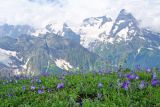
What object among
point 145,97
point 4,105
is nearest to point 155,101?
point 145,97

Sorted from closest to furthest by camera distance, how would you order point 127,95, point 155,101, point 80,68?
point 155,101 < point 127,95 < point 80,68

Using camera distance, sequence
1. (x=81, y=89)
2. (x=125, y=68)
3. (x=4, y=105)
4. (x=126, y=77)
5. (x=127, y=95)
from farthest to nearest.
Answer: (x=125, y=68) → (x=126, y=77) → (x=81, y=89) → (x=4, y=105) → (x=127, y=95)

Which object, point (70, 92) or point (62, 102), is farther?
point (70, 92)

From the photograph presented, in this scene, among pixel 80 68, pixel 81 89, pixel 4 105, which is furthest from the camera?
pixel 80 68

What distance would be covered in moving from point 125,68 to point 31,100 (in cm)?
502

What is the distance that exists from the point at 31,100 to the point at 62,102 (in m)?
1.60

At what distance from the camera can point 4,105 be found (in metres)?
9.88

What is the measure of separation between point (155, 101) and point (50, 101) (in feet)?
8.92

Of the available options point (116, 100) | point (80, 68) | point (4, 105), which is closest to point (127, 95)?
point (116, 100)

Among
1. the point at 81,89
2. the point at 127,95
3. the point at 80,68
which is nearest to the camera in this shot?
the point at 127,95

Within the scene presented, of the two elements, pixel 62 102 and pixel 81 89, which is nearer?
pixel 62 102

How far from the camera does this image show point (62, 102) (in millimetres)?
8922

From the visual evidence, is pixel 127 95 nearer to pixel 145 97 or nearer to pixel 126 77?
pixel 145 97

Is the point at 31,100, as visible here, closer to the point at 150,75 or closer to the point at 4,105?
the point at 4,105
